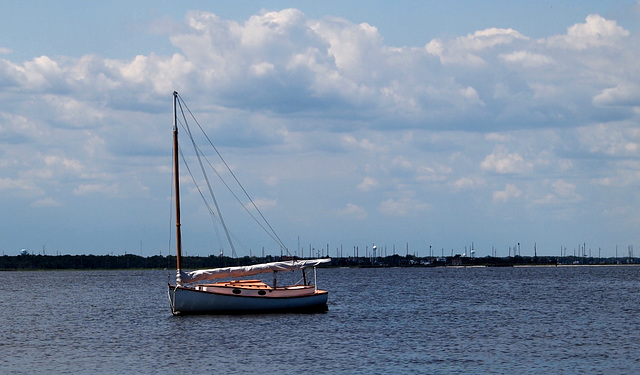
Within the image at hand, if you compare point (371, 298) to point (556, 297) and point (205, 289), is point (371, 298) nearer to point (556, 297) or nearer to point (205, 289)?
point (556, 297)

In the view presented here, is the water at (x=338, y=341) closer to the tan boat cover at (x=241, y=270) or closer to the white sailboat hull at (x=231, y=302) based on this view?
the white sailboat hull at (x=231, y=302)

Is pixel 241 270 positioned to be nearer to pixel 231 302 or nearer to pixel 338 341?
pixel 231 302

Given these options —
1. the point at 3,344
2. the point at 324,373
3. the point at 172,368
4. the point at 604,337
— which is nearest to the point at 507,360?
the point at 324,373

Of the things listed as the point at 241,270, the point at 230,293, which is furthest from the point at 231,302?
the point at 241,270

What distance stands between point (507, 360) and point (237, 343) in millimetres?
19663

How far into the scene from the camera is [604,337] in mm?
63156

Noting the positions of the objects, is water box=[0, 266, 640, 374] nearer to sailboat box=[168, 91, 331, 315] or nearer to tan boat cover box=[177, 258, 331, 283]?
sailboat box=[168, 91, 331, 315]

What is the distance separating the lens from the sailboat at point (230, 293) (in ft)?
246

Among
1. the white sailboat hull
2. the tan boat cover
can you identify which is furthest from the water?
the tan boat cover

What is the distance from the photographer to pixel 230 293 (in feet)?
247

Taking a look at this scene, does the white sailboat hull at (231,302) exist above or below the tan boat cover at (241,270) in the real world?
below

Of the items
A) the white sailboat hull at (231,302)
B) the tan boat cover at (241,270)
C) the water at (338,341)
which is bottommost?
the water at (338,341)

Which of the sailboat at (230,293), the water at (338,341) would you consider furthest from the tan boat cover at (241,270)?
the water at (338,341)

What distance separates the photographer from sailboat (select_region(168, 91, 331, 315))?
7488 centimetres
